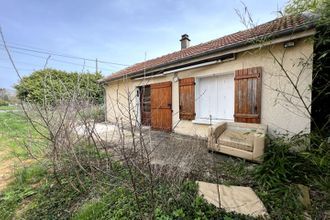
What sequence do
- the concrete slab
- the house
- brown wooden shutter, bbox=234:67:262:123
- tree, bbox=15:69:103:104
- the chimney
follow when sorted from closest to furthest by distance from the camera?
the concrete slab, tree, bbox=15:69:103:104, the house, brown wooden shutter, bbox=234:67:262:123, the chimney

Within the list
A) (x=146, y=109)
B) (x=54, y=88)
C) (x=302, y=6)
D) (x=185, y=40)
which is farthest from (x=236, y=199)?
(x=185, y=40)

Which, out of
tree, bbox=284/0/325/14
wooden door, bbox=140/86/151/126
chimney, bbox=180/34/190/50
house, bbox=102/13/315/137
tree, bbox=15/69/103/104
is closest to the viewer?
tree, bbox=284/0/325/14

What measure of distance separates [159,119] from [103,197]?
502cm

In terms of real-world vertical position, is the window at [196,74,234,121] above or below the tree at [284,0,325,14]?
below

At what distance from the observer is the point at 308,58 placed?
3838 mm

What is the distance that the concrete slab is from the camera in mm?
2203

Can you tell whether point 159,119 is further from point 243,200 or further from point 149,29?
point 149,29

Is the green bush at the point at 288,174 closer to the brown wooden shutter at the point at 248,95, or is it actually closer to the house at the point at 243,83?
the house at the point at 243,83

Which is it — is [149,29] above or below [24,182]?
above

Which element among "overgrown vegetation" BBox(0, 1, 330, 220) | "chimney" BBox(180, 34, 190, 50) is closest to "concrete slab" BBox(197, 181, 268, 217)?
"overgrown vegetation" BBox(0, 1, 330, 220)

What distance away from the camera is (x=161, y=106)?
7.48m

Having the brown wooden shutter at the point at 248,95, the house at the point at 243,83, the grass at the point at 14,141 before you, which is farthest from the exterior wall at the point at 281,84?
the grass at the point at 14,141

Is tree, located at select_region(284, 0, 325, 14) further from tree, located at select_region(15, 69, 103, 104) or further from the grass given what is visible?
the grass

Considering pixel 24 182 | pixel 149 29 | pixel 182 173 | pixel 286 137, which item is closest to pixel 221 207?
pixel 182 173
